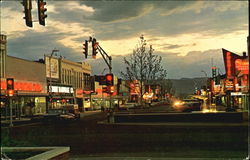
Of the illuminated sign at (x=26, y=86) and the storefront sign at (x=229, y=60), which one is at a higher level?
the storefront sign at (x=229, y=60)

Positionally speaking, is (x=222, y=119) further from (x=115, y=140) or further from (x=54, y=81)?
(x=54, y=81)

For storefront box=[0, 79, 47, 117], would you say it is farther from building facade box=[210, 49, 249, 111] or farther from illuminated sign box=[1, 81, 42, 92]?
building facade box=[210, 49, 249, 111]

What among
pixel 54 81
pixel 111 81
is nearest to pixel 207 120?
pixel 111 81

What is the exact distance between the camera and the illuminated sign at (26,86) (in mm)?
48128

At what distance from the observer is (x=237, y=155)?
41.2ft

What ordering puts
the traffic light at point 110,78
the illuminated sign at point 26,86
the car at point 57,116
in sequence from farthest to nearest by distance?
the illuminated sign at point 26,86, the car at point 57,116, the traffic light at point 110,78

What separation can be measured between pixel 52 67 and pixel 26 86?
41.3 ft

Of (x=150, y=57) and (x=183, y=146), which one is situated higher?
(x=150, y=57)

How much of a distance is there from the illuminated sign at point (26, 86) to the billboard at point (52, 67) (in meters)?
5.15

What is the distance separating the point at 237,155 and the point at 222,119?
15967 mm

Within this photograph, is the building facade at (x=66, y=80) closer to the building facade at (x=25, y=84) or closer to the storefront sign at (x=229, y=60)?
the building facade at (x=25, y=84)

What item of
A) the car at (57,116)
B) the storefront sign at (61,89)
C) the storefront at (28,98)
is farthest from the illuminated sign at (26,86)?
the car at (57,116)

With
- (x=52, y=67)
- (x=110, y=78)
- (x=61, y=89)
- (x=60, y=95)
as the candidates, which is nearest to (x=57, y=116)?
(x=110, y=78)

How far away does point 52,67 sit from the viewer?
64.6 metres
